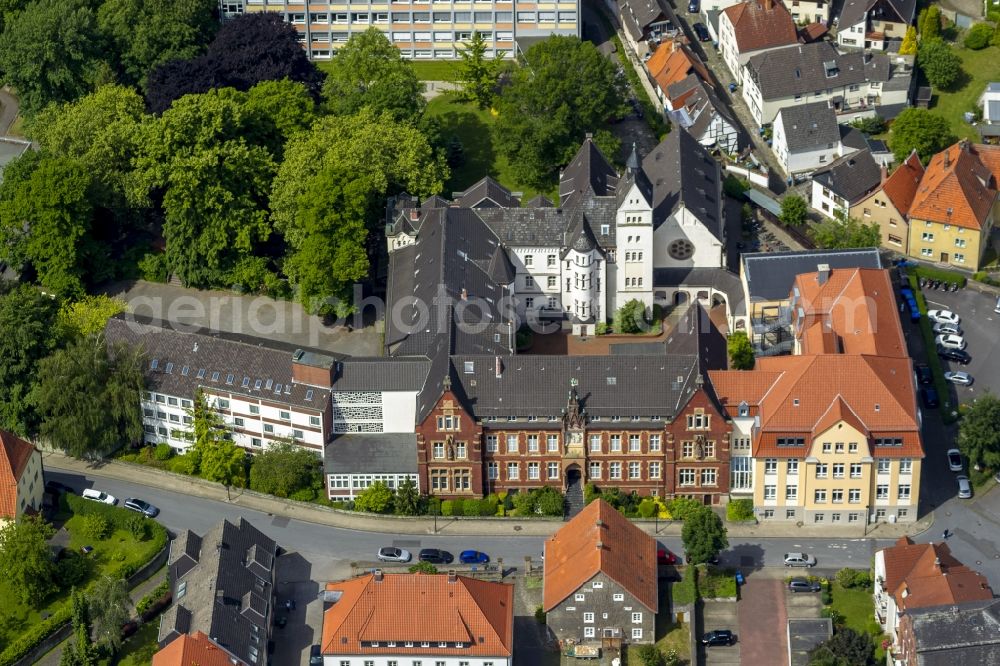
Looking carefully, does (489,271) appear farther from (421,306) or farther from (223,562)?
(223,562)

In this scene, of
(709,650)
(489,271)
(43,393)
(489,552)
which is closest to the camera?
(709,650)

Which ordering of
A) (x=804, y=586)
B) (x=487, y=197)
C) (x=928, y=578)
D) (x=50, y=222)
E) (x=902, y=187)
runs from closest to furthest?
(x=928, y=578)
(x=804, y=586)
(x=50, y=222)
(x=487, y=197)
(x=902, y=187)

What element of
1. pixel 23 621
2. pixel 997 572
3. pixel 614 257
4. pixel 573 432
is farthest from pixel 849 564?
pixel 23 621

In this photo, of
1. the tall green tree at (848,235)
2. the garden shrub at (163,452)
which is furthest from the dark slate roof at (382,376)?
the tall green tree at (848,235)

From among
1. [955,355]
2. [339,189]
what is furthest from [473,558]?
[955,355]

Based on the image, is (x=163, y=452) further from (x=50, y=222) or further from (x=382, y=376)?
(x=50, y=222)

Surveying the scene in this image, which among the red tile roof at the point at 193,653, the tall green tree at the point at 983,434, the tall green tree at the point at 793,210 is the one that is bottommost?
the red tile roof at the point at 193,653

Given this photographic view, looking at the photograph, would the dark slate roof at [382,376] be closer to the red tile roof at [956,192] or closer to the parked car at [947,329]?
the parked car at [947,329]
